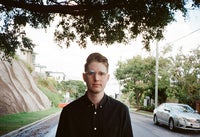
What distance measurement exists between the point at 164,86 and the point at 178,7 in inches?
1090

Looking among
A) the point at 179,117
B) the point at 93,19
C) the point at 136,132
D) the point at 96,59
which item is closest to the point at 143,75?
the point at 179,117

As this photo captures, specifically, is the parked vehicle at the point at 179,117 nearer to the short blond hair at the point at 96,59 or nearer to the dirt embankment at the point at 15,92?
the dirt embankment at the point at 15,92

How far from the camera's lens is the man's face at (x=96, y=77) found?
8.83ft

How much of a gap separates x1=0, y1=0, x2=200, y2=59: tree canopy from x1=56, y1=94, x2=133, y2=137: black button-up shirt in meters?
5.24

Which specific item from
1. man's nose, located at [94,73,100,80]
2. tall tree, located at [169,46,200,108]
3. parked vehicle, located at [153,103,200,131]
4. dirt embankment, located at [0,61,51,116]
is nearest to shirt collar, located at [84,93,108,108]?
man's nose, located at [94,73,100,80]

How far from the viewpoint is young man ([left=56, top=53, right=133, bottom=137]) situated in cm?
263

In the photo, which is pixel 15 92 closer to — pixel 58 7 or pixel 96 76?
pixel 58 7

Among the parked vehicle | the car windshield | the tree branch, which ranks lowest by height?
the parked vehicle

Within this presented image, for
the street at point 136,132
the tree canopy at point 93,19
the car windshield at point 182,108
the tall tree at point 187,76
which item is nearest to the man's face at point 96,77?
the tree canopy at point 93,19

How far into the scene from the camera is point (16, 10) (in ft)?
32.5

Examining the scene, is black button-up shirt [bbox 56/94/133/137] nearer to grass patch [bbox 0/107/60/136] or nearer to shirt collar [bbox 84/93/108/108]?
shirt collar [bbox 84/93/108/108]

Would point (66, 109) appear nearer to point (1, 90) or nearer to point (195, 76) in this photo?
point (1, 90)

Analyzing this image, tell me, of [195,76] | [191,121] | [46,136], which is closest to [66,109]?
[46,136]

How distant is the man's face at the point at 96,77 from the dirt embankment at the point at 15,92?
18850 millimetres
